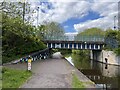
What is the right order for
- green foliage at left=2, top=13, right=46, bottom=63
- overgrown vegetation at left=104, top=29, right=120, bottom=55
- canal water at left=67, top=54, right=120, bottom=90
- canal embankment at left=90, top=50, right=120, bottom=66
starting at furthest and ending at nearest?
overgrown vegetation at left=104, top=29, right=120, bottom=55, canal embankment at left=90, top=50, right=120, bottom=66, green foliage at left=2, top=13, right=46, bottom=63, canal water at left=67, top=54, right=120, bottom=90

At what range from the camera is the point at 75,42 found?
60.2 metres

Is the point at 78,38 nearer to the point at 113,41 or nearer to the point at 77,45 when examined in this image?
the point at 77,45

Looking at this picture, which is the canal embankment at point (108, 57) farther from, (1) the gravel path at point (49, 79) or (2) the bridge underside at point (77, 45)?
(1) the gravel path at point (49, 79)

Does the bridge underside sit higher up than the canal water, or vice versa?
the bridge underside

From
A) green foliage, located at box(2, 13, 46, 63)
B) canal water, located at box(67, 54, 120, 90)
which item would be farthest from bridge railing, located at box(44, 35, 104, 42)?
canal water, located at box(67, 54, 120, 90)

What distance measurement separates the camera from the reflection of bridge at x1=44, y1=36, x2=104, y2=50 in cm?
5997

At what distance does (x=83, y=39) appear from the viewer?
2406 inches

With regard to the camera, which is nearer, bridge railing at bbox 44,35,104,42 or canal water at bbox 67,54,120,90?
canal water at bbox 67,54,120,90

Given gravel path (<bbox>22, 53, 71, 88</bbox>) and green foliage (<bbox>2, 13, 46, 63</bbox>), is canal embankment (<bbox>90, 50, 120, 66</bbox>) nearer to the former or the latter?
green foliage (<bbox>2, 13, 46, 63</bbox>)

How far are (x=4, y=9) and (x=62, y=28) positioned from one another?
76.8m

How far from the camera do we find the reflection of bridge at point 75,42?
59969 mm

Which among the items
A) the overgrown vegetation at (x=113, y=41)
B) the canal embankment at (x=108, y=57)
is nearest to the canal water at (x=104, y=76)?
the canal embankment at (x=108, y=57)

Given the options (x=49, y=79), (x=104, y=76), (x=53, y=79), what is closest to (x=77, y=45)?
(x=104, y=76)

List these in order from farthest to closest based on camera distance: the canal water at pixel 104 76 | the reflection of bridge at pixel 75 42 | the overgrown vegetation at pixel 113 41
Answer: the reflection of bridge at pixel 75 42
the overgrown vegetation at pixel 113 41
the canal water at pixel 104 76
